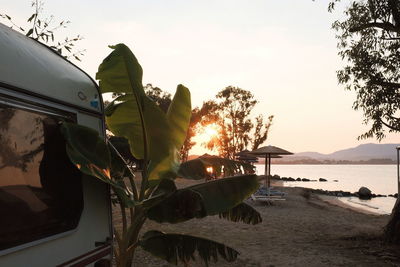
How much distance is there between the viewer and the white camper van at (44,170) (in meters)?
2.34

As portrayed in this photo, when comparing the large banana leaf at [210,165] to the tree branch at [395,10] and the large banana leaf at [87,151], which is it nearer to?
the large banana leaf at [87,151]

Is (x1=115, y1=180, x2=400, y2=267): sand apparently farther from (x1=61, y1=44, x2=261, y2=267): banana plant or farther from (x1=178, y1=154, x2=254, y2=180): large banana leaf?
(x1=61, y1=44, x2=261, y2=267): banana plant

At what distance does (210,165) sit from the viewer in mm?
5348

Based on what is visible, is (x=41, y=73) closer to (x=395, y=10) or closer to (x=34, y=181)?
(x=34, y=181)

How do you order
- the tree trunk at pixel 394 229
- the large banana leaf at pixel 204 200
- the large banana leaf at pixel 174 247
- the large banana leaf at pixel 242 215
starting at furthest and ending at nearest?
the tree trunk at pixel 394 229
the large banana leaf at pixel 242 215
the large banana leaf at pixel 174 247
the large banana leaf at pixel 204 200

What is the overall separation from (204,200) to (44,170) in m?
2.00

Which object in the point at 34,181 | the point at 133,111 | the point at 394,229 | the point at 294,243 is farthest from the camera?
the point at 294,243

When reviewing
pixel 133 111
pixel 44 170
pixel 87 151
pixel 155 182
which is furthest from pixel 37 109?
pixel 155 182

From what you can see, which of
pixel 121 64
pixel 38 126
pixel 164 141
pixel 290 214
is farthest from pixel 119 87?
pixel 290 214

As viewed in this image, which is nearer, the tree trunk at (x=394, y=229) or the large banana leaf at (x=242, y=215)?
the large banana leaf at (x=242, y=215)

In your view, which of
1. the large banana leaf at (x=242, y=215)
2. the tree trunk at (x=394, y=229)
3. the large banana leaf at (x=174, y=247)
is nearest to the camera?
the large banana leaf at (x=174, y=247)

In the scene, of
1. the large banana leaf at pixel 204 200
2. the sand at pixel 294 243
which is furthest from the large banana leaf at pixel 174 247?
the sand at pixel 294 243

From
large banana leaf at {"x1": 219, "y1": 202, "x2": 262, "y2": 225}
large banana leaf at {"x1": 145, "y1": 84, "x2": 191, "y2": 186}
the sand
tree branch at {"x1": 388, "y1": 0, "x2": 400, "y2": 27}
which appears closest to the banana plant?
large banana leaf at {"x1": 145, "y1": 84, "x2": 191, "y2": 186}

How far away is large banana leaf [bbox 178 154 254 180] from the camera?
5.19 m
